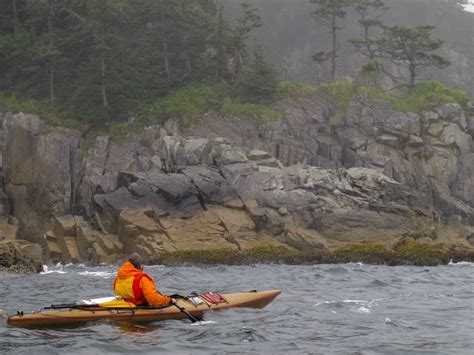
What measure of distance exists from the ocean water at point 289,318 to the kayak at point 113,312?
222 millimetres

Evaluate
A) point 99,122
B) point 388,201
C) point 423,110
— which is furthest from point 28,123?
point 423,110

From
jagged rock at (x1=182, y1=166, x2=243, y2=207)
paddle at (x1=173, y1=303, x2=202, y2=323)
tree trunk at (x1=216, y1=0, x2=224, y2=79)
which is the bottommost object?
paddle at (x1=173, y1=303, x2=202, y2=323)

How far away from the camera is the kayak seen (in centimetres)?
1552

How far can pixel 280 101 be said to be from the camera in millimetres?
48969

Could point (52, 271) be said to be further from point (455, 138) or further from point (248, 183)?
point (455, 138)

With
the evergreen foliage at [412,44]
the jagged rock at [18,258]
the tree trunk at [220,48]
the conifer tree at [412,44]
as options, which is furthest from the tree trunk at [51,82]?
the conifer tree at [412,44]

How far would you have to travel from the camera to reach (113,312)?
16094mm

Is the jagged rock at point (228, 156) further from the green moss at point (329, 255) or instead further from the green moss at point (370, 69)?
the green moss at point (370, 69)

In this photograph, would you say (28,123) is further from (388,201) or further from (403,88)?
(403,88)

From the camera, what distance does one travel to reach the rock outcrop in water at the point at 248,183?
36312mm

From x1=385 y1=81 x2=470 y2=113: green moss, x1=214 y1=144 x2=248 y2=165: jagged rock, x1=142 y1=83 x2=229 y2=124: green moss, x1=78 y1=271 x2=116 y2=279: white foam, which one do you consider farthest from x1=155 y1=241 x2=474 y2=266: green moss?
x1=385 y1=81 x2=470 y2=113: green moss

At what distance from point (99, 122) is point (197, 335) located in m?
33.9

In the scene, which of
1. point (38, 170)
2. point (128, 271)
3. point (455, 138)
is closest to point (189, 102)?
point (38, 170)

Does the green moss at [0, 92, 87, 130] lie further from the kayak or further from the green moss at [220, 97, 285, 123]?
the kayak
